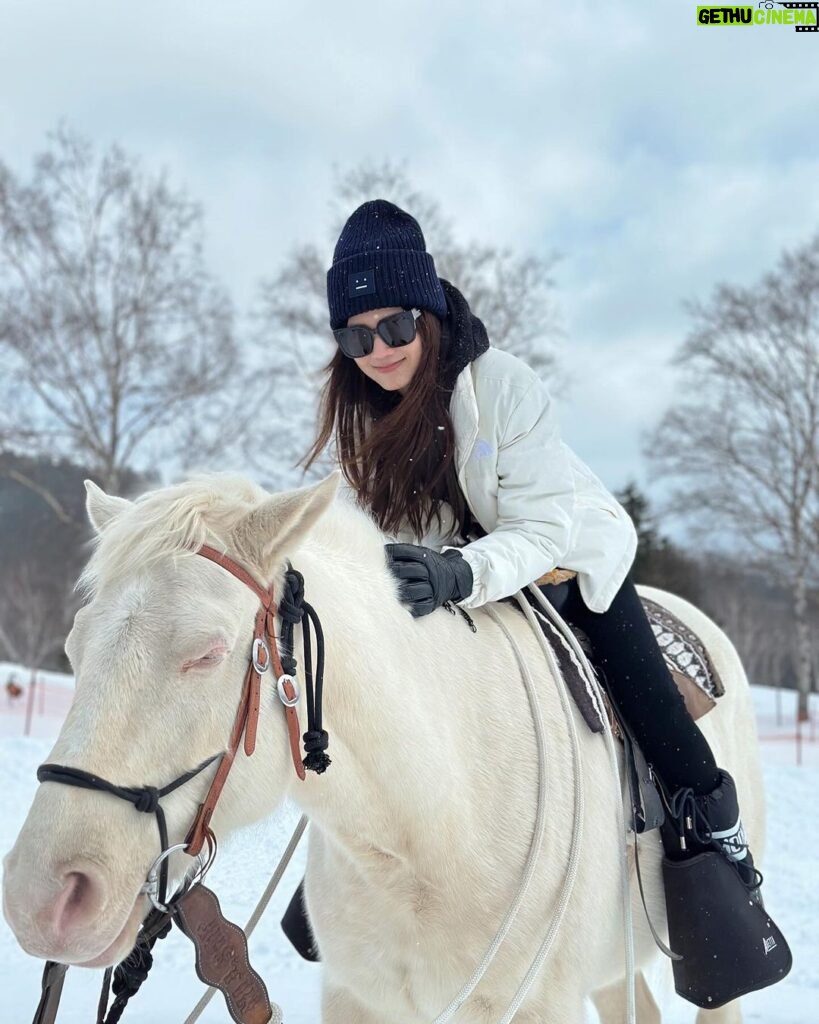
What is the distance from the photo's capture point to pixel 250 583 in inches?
61.9

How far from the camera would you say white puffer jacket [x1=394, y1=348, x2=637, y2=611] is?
7.22ft

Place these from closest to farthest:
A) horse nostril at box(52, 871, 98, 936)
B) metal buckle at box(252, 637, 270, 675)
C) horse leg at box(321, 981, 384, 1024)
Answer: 1. horse nostril at box(52, 871, 98, 936)
2. metal buckle at box(252, 637, 270, 675)
3. horse leg at box(321, 981, 384, 1024)

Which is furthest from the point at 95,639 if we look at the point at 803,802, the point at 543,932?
the point at 803,802

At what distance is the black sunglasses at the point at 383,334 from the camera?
7.83 ft

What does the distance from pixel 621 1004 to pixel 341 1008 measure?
5.70 ft

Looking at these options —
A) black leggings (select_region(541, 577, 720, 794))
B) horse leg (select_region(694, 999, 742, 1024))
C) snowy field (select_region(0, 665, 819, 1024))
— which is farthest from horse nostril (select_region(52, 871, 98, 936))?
horse leg (select_region(694, 999, 742, 1024))

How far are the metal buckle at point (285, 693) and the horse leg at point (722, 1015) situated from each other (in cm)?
231

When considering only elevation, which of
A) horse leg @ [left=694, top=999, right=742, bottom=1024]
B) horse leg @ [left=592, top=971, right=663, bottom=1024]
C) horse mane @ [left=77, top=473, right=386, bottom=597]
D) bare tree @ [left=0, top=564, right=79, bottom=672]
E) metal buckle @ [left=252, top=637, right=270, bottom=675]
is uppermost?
horse mane @ [left=77, top=473, right=386, bottom=597]

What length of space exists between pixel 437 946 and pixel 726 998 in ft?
3.17

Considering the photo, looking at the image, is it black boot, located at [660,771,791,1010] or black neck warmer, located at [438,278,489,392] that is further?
black neck warmer, located at [438,278,489,392]

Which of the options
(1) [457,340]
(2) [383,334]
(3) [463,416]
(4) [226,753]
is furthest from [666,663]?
(4) [226,753]

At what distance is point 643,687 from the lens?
241 cm

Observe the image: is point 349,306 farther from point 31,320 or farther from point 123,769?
point 31,320

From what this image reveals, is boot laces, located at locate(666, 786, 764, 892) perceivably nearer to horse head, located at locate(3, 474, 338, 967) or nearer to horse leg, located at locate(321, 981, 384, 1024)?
horse leg, located at locate(321, 981, 384, 1024)
